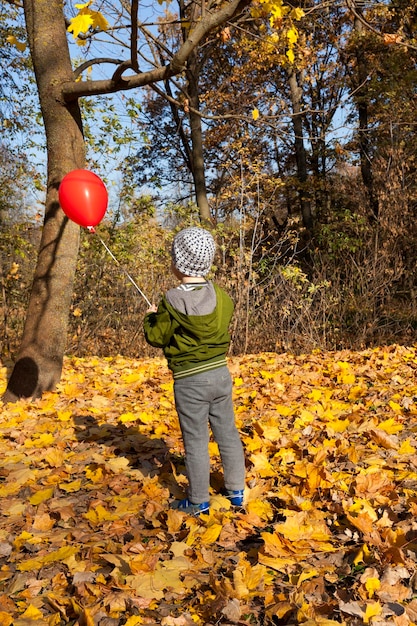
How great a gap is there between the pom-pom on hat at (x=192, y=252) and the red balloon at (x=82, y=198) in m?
1.85

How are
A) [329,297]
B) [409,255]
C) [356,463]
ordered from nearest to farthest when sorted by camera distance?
[356,463]
[329,297]
[409,255]

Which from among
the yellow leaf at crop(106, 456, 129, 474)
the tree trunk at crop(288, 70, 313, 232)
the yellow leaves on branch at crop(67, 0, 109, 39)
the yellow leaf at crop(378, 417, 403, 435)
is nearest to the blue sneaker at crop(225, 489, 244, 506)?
the yellow leaf at crop(106, 456, 129, 474)

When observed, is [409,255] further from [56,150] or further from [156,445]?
[156,445]

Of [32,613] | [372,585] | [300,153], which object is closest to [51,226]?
[32,613]

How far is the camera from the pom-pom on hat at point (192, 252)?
2643 millimetres

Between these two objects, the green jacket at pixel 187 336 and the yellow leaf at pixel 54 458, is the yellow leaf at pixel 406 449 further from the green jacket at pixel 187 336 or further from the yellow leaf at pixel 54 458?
the yellow leaf at pixel 54 458

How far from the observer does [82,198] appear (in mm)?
4266

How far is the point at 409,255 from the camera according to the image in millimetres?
9969

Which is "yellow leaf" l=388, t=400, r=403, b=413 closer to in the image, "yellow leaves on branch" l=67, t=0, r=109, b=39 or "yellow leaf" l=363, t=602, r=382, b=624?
"yellow leaf" l=363, t=602, r=382, b=624

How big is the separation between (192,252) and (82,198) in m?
1.96

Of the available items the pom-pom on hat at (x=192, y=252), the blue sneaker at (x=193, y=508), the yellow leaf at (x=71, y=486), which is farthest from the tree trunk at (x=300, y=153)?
the blue sneaker at (x=193, y=508)

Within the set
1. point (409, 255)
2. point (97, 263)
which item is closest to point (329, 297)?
Answer: point (409, 255)

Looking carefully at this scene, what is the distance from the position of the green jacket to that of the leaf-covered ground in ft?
2.46

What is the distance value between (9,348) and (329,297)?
4985 millimetres
